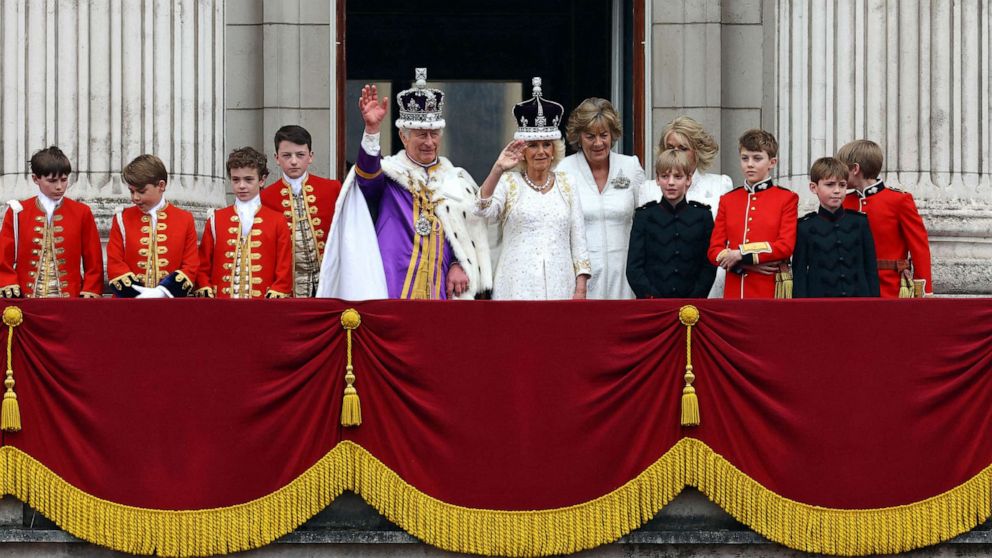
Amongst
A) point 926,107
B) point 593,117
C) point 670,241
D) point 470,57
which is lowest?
point 670,241

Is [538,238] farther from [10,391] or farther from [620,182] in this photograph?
[10,391]

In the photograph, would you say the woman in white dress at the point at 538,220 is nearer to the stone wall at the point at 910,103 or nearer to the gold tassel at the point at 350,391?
the gold tassel at the point at 350,391

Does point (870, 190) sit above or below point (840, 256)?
above

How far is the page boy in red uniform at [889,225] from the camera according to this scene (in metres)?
9.79

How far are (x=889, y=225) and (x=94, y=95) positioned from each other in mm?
5020

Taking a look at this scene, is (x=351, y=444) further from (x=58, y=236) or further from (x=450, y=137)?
(x=450, y=137)

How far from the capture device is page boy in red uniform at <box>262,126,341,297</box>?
32.4 feet

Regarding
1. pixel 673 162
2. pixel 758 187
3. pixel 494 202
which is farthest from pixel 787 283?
pixel 494 202

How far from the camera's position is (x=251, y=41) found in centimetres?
1267

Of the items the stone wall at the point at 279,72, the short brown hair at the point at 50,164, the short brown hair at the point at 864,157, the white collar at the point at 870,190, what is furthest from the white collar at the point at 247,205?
the white collar at the point at 870,190

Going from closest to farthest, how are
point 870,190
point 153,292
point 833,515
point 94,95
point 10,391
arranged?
point 10,391 → point 833,515 → point 153,292 → point 870,190 → point 94,95

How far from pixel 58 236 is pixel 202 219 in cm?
164

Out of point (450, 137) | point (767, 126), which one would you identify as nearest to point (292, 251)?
point (767, 126)

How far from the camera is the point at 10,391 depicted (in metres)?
8.41
